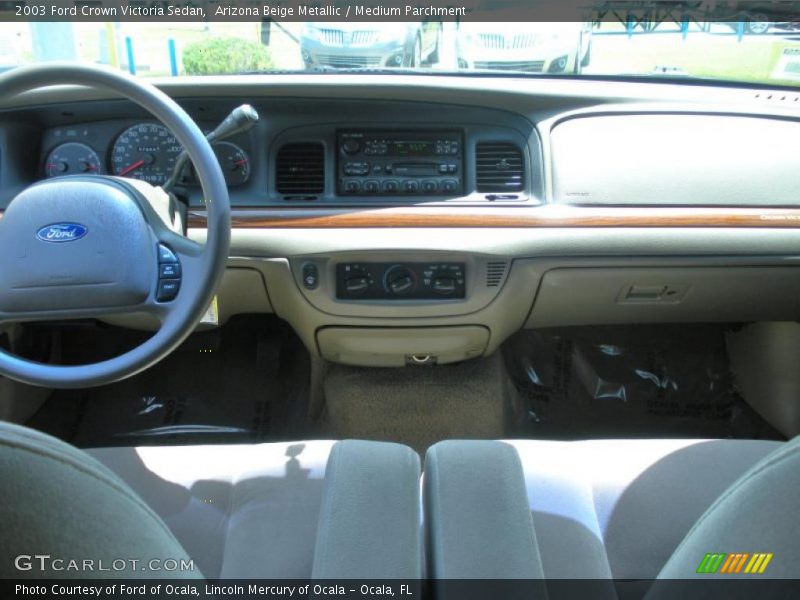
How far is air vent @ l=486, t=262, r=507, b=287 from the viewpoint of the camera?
183cm

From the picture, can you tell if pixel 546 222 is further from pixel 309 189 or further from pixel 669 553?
pixel 669 553

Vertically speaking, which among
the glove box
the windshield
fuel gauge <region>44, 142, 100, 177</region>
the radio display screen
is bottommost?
the glove box

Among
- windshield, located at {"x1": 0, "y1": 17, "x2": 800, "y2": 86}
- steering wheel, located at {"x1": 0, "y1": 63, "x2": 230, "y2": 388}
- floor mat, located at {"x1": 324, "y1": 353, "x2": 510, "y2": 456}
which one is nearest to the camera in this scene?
steering wheel, located at {"x1": 0, "y1": 63, "x2": 230, "y2": 388}

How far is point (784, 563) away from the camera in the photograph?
26.9 inches

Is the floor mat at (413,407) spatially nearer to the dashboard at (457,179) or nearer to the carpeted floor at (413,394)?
the carpeted floor at (413,394)

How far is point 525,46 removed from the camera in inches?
75.5

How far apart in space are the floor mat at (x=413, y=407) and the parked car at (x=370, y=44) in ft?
3.17

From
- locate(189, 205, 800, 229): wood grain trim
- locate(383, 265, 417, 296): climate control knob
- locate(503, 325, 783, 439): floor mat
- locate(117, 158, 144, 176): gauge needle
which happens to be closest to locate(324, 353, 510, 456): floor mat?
locate(503, 325, 783, 439): floor mat

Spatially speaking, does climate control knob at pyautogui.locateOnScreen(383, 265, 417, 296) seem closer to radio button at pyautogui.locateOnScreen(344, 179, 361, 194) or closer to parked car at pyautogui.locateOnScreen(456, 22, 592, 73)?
radio button at pyautogui.locateOnScreen(344, 179, 361, 194)

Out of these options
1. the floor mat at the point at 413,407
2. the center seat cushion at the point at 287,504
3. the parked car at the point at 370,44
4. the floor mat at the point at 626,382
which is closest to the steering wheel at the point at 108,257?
the center seat cushion at the point at 287,504

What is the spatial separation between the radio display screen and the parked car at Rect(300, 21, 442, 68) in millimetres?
230

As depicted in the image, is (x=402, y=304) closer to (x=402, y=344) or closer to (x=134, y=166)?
(x=402, y=344)

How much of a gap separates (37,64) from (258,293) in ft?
2.78

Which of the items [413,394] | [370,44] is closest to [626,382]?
[413,394]
